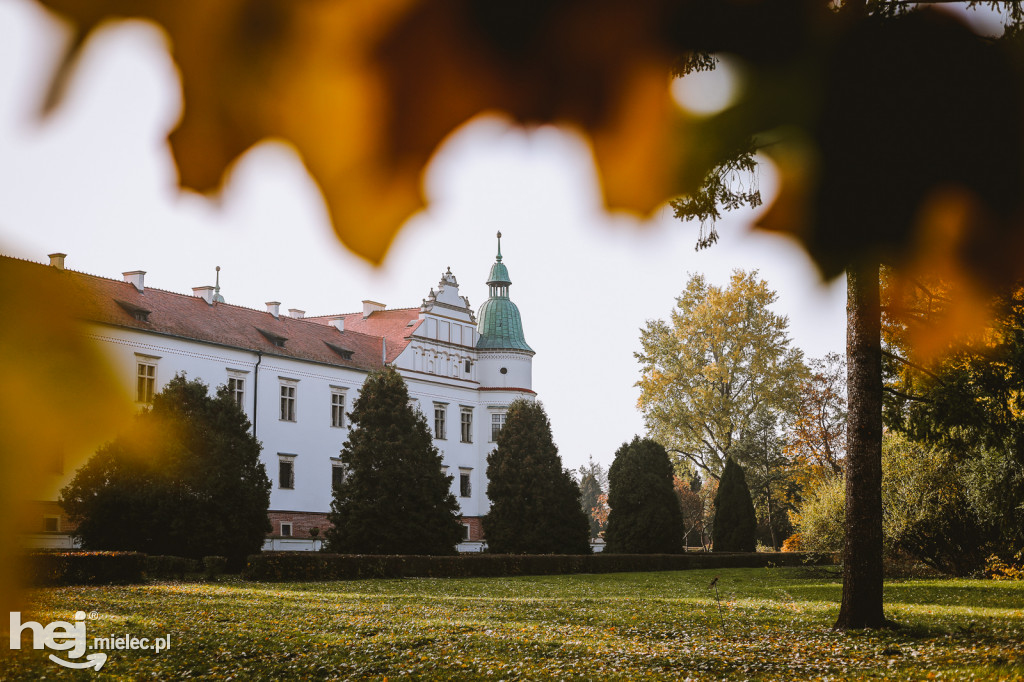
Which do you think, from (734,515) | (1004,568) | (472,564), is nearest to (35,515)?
(1004,568)

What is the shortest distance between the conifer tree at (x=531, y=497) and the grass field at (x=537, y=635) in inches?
549

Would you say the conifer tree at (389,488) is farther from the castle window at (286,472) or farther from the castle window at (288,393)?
the castle window at (286,472)

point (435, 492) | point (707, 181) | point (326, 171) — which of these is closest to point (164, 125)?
point (326, 171)

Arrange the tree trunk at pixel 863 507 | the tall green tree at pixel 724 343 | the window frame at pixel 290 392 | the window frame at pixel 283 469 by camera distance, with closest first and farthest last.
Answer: the tall green tree at pixel 724 343, the window frame at pixel 290 392, the tree trunk at pixel 863 507, the window frame at pixel 283 469

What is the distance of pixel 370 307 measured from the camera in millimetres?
1618

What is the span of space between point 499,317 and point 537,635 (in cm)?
1259

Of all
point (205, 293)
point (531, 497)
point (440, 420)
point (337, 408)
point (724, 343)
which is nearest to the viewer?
point (205, 293)

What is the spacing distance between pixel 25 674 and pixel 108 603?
7.54 meters

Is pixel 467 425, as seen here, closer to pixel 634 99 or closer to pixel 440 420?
pixel 440 420

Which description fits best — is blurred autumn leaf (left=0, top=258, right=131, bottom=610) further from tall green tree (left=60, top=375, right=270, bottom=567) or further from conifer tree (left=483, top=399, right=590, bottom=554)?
conifer tree (left=483, top=399, right=590, bottom=554)

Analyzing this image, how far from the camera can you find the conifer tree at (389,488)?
31.4m

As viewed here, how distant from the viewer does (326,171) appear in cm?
132

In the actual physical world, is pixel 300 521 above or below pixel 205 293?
below

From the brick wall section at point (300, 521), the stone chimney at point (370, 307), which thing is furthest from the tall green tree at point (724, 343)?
the brick wall section at point (300, 521)
